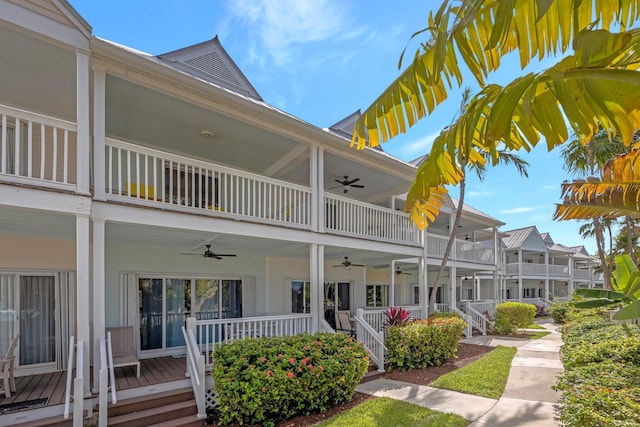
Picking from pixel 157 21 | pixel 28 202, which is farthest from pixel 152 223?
pixel 157 21

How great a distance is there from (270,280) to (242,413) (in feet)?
19.8

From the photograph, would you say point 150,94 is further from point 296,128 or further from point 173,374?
point 173,374

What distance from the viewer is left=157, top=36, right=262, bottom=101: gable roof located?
8828mm

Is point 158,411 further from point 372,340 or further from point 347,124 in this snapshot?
point 347,124

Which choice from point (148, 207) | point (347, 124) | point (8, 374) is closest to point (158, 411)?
point (8, 374)

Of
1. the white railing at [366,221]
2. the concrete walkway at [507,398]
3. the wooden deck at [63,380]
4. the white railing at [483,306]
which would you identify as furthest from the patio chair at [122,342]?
the white railing at [483,306]

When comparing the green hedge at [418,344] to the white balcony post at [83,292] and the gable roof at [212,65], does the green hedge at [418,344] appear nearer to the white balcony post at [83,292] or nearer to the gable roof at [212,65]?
the white balcony post at [83,292]

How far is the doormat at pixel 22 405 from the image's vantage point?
18.2 ft

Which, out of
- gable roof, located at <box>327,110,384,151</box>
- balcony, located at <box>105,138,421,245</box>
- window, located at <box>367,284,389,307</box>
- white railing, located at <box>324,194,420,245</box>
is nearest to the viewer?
balcony, located at <box>105,138,421,245</box>

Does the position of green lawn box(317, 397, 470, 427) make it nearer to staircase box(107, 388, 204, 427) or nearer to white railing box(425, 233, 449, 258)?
staircase box(107, 388, 204, 427)

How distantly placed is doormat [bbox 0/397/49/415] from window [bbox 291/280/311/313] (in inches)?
308

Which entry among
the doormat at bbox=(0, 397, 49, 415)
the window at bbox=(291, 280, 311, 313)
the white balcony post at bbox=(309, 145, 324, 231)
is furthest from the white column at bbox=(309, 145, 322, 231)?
the doormat at bbox=(0, 397, 49, 415)

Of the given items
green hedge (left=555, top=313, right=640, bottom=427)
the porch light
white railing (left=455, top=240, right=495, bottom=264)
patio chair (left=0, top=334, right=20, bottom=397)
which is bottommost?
patio chair (left=0, top=334, right=20, bottom=397)

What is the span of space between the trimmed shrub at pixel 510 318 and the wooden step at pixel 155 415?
1518 centimetres
